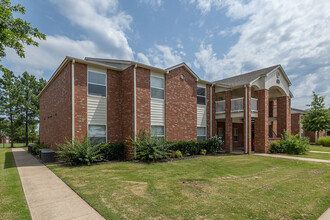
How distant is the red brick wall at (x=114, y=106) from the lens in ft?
38.4

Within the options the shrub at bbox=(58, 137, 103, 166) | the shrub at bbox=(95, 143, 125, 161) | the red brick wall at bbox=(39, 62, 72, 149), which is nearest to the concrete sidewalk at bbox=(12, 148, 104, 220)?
the shrub at bbox=(58, 137, 103, 166)

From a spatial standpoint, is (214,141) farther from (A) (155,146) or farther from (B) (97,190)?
(B) (97,190)

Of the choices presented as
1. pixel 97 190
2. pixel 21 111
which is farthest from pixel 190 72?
pixel 21 111

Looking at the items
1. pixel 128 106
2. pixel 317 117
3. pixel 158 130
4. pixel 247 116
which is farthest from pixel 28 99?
pixel 317 117

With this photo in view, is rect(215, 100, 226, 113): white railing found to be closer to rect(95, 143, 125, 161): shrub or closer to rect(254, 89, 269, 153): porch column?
rect(254, 89, 269, 153): porch column

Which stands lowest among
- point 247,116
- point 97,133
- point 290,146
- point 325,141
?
point 325,141

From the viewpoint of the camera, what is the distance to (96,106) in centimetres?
1120

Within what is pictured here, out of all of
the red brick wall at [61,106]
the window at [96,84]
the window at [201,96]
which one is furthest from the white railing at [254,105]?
the red brick wall at [61,106]

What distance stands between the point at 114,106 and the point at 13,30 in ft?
23.9

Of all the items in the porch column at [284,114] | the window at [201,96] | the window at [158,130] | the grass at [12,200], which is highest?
the window at [201,96]

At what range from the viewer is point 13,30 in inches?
197

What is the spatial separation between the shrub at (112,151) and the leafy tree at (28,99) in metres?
23.2

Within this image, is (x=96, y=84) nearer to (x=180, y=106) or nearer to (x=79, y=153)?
(x=79, y=153)

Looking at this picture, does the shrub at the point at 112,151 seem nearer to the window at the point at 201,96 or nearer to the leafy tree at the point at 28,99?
the window at the point at 201,96
